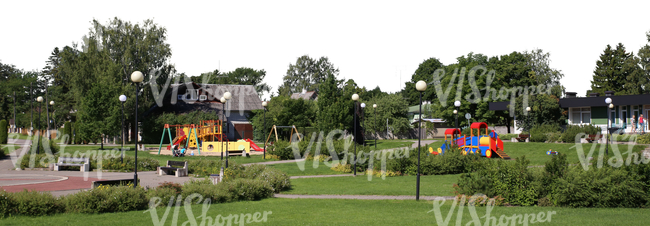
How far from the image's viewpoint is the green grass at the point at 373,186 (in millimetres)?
15794

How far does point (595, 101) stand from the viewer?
41.3m

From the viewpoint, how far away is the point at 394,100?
5512 centimetres

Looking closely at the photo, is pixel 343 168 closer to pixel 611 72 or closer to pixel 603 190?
pixel 603 190

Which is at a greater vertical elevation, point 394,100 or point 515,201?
point 394,100

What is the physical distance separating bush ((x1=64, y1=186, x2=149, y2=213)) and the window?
140 feet

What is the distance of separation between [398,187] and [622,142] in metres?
22.6

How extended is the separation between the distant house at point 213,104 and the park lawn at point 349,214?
4106 centimetres

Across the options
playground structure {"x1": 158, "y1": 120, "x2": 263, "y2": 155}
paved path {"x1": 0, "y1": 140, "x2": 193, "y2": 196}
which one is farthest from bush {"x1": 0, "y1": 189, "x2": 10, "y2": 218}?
playground structure {"x1": 158, "y1": 120, "x2": 263, "y2": 155}

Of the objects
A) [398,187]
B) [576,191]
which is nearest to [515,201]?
[576,191]

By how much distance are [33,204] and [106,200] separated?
1.53 metres

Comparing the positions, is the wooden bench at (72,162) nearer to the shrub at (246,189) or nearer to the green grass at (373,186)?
the green grass at (373,186)

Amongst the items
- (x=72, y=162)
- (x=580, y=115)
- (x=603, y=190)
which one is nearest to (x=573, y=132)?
(x=580, y=115)

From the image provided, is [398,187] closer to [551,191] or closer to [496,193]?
[496,193]

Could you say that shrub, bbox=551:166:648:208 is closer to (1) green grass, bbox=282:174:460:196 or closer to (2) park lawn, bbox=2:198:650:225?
(2) park lawn, bbox=2:198:650:225
